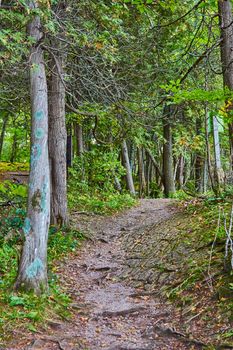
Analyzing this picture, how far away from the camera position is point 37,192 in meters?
5.57

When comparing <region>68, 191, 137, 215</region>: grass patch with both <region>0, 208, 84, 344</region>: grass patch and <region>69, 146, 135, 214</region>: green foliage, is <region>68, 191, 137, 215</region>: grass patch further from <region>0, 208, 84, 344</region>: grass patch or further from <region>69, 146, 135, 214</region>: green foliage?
<region>0, 208, 84, 344</region>: grass patch

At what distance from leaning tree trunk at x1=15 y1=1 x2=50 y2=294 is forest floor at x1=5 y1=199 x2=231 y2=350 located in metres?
0.81

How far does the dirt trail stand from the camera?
437 cm

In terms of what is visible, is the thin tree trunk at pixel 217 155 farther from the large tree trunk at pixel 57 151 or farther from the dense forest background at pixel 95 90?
the large tree trunk at pixel 57 151

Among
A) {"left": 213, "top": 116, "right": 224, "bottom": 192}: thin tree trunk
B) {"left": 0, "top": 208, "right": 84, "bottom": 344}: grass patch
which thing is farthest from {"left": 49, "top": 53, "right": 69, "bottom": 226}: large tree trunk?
{"left": 213, "top": 116, "right": 224, "bottom": 192}: thin tree trunk

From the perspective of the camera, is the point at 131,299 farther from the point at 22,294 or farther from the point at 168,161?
the point at 168,161

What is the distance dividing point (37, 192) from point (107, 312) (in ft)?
6.78

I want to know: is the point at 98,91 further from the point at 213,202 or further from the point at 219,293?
the point at 219,293

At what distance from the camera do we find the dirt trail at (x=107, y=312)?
437 cm

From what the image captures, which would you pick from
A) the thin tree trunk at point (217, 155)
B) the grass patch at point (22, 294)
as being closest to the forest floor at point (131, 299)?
the grass patch at point (22, 294)

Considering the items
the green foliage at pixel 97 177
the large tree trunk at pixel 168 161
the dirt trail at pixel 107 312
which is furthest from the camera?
the large tree trunk at pixel 168 161

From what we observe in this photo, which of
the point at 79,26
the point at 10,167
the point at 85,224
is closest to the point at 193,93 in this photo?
the point at 79,26

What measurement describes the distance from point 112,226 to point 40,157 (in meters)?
5.04

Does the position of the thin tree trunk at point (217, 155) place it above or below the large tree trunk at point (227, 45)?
below
